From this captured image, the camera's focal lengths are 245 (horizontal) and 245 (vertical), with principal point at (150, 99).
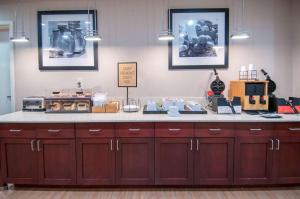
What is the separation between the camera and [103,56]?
361cm

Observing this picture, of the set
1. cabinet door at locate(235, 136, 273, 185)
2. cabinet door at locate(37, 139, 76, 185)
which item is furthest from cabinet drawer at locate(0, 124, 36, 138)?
cabinet door at locate(235, 136, 273, 185)

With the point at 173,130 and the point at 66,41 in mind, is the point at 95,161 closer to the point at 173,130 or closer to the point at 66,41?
the point at 173,130

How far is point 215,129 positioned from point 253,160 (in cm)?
58

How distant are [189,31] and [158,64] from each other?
648 mm

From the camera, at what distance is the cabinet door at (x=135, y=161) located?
2887 millimetres

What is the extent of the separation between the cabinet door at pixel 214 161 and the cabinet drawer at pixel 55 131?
4.94 feet

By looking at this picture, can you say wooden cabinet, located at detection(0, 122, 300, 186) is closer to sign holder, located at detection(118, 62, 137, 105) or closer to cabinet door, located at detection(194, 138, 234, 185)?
cabinet door, located at detection(194, 138, 234, 185)

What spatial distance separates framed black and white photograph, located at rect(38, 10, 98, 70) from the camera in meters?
3.56

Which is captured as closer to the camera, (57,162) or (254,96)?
(57,162)

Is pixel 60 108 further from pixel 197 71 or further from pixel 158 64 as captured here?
pixel 197 71

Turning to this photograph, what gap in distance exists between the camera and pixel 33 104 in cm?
345

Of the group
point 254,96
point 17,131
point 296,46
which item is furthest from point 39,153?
point 296,46

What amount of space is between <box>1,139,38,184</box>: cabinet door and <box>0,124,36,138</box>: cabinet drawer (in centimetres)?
6

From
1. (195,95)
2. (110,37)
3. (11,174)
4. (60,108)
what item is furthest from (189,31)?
(11,174)
